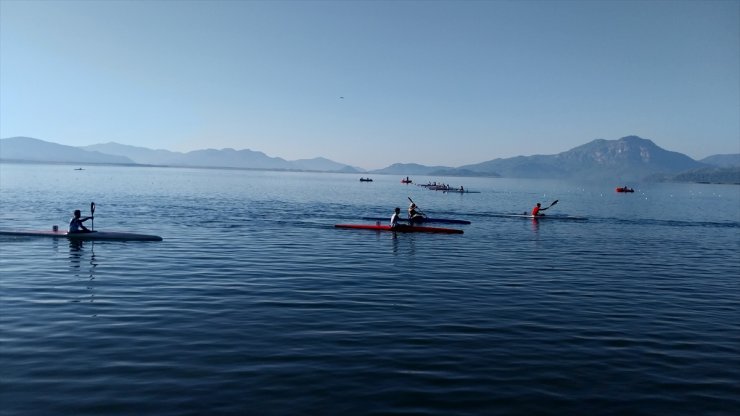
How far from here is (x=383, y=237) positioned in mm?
35844

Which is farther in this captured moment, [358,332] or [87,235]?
[87,235]

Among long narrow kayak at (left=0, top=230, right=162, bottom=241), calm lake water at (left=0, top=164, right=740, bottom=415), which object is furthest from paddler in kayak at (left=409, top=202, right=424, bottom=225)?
long narrow kayak at (left=0, top=230, right=162, bottom=241)

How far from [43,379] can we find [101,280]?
34.1 feet

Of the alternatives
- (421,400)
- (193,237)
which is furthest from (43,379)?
(193,237)

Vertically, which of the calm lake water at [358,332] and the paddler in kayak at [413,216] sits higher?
the paddler in kayak at [413,216]

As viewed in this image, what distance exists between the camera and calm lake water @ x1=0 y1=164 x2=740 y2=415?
9945 millimetres

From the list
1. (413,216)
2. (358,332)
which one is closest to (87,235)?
(413,216)

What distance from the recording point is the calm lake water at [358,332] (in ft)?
32.6

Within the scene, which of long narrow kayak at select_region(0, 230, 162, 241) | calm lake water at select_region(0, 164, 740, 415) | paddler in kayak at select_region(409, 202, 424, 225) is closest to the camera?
calm lake water at select_region(0, 164, 740, 415)

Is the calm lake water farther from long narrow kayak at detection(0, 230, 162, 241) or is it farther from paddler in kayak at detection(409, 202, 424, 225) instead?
paddler in kayak at detection(409, 202, 424, 225)

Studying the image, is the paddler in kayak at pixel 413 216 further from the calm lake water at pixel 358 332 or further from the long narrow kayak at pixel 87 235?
the long narrow kayak at pixel 87 235

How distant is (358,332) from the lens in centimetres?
1391

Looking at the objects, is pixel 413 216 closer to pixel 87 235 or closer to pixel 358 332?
pixel 87 235

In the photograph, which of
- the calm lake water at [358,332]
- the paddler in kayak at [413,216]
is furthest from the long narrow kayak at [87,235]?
the paddler in kayak at [413,216]
